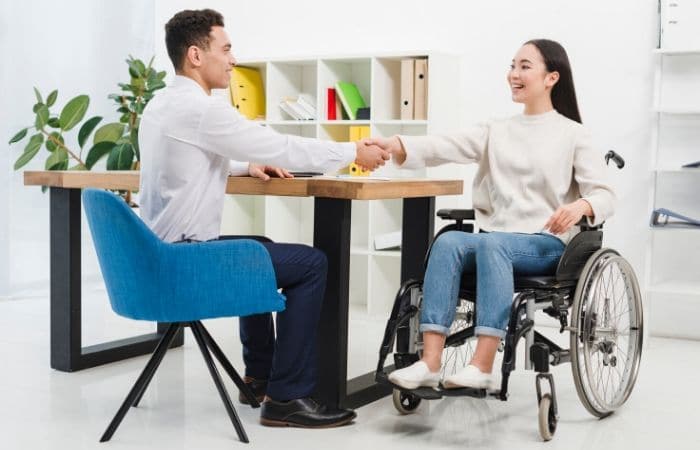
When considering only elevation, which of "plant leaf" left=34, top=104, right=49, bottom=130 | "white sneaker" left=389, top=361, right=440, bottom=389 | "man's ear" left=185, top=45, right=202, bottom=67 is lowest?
"white sneaker" left=389, top=361, right=440, bottom=389

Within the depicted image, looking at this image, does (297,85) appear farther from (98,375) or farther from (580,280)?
(580,280)

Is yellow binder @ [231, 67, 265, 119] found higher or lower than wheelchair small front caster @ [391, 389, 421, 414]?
higher

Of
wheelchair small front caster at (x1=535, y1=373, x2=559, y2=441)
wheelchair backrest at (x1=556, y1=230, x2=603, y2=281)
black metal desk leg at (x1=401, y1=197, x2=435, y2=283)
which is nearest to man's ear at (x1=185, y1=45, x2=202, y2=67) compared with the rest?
black metal desk leg at (x1=401, y1=197, x2=435, y2=283)

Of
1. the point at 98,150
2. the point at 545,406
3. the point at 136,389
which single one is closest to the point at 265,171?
the point at 136,389

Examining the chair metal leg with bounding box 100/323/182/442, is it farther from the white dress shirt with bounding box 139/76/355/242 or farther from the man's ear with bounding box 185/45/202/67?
the man's ear with bounding box 185/45/202/67

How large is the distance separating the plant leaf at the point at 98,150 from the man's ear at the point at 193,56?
7.79 feet

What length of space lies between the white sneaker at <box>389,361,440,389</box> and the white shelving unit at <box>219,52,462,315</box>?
87.5 inches

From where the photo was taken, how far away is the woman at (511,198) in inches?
104

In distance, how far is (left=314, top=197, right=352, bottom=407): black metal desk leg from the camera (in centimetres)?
280

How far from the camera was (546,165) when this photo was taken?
9.80 ft

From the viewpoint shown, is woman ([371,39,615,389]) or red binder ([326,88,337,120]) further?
red binder ([326,88,337,120])

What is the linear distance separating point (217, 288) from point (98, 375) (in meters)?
1.13

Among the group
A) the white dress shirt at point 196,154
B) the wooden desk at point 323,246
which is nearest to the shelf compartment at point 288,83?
the wooden desk at point 323,246

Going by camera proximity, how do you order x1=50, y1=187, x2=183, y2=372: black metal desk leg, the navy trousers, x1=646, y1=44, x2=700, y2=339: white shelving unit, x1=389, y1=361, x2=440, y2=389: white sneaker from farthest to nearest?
x1=646, y1=44, x2=700, y2=339: white shelving unit → x1=50, y1=187, x2=183, y2=372: black metal desk leg → the navy trousers → x1=389, y1=361, x2=440, y2=389: white sneaker
